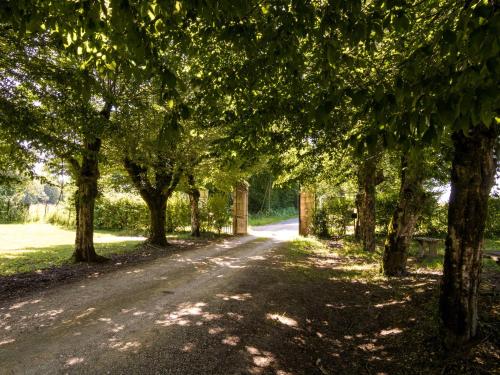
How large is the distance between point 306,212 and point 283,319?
1662cm

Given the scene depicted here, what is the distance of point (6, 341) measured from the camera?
5117 millimetres

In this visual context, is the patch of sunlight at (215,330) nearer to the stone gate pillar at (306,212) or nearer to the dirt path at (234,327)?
the dirt path at (234,327)

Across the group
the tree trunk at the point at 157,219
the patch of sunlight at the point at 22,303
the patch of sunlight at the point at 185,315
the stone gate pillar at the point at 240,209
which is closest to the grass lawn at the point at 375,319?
the patch of sunlight at the point at 185,315

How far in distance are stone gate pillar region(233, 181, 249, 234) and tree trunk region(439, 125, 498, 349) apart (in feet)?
59.6

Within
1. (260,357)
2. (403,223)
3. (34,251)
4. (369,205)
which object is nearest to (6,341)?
(260,357)

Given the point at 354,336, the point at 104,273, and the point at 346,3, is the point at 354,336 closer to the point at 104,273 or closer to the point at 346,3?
the point at 346,3

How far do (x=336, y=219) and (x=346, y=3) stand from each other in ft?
63.6

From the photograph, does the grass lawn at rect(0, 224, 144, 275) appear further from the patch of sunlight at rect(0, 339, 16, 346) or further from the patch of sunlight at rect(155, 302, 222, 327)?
the patch of sunlight at rect(155, 302, 222, 327)

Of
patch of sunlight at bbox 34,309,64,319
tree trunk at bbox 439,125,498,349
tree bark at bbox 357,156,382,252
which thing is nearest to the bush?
tree bark at bbox 357,156,382,252

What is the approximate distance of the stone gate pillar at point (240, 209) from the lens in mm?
22969

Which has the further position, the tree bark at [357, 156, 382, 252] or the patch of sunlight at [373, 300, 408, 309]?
the tree bark at [357, 156, 382, 252]

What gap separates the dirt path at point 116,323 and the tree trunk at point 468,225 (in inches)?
124

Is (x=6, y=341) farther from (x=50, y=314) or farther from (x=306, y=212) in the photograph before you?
(x=306, y=212)

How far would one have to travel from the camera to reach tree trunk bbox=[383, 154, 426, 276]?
30.7ft
